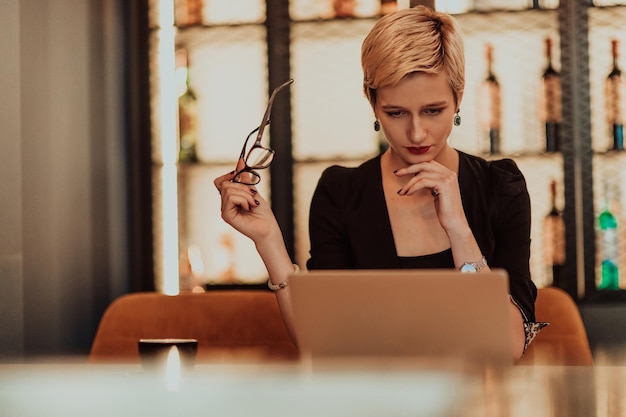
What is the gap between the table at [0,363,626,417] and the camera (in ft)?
1.49

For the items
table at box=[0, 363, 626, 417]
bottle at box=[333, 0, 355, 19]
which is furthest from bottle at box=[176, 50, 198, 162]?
table at box=[0, 363, 626, 417]

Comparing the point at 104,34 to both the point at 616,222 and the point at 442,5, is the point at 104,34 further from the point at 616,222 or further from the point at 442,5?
the point at 616,222

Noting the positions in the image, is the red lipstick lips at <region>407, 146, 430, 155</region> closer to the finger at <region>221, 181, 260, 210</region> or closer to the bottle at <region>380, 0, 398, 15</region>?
the finger at <region>221, 181, 260, 210</region>

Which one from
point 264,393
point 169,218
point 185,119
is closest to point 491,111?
point 185,119

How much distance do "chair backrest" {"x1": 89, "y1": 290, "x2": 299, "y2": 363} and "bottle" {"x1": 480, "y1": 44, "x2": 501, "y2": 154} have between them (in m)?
1.15

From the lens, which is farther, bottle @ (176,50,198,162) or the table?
bottle @ (176,50,198,162)

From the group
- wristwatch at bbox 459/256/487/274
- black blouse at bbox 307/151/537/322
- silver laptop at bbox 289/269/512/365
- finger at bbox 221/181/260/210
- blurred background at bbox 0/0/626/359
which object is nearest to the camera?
silver laptop at bbox 289/269/512/365

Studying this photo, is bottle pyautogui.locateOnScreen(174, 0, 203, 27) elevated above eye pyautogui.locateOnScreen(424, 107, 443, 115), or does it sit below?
above

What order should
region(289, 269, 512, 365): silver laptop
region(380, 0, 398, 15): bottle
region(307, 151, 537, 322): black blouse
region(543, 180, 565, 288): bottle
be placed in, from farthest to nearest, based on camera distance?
region(380, 0, 398, 15): bottle < region(543, 180, 565, 288): bottle < region(307, 151, 537, 322): black blouse < region(289, 269, 512, 365): silver laptop

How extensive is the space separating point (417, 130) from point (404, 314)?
734 millimetres

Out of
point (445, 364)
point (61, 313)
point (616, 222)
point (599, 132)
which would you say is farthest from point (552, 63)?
point (445, 364)

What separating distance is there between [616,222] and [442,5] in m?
0.94

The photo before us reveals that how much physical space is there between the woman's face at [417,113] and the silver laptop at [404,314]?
71 cm

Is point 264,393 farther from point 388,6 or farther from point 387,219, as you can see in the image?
point 388,6
